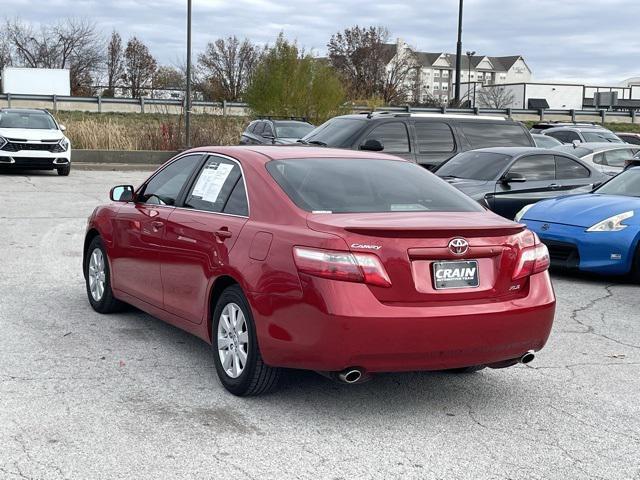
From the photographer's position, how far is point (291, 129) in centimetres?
2362

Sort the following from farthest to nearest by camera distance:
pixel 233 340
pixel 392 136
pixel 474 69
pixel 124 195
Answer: pixel 474 69 → pixel 392 136 → pixel 124 195 → pixel 233 340

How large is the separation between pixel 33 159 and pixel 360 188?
17601 mm

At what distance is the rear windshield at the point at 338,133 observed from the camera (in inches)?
573

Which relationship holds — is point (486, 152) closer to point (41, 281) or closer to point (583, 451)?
point (41, 281)

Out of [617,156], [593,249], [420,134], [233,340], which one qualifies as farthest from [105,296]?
[617,156]

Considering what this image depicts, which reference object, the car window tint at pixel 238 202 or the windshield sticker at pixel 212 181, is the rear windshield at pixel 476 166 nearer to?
the windshield sticker at pixel 212 181

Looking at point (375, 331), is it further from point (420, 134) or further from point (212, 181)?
point (420, 134)

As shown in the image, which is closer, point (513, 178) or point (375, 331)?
point (375, 331)

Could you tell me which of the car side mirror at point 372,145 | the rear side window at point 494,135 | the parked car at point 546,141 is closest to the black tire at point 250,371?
the car side mirror at point 372,145

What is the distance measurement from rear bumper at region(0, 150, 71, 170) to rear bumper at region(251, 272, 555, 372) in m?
17.9

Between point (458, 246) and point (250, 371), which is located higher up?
point (458, 246)

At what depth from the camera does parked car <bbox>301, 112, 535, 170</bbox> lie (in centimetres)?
1466

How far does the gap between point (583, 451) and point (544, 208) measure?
20.6 feet

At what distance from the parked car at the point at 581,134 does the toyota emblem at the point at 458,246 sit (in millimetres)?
24221
